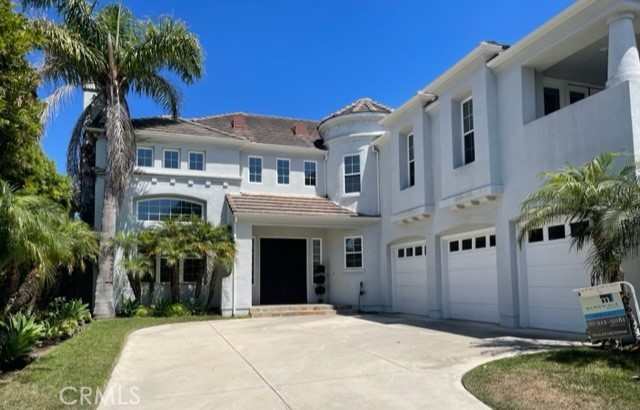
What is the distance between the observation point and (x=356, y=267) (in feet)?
64.8

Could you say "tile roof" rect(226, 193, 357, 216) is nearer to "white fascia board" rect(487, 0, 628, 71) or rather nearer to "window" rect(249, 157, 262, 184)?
"window" rect(249, 157, 262, 184)

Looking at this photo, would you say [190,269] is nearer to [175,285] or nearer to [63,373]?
[175,285]

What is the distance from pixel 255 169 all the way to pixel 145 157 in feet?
14.5

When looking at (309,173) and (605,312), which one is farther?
(309,173)

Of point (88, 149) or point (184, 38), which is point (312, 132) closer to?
point (184, 38)

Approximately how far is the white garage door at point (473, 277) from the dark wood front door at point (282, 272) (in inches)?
286

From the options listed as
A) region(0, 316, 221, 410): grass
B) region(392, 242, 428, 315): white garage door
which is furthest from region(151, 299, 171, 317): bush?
region(392, 242, 428, 315): white garage door

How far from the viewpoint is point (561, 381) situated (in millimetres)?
6461

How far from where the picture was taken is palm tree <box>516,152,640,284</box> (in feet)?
24.8

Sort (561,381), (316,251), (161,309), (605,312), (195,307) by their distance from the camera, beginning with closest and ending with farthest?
(561,381)
(605,312)
(161,309)
(195,307)
(316,251)

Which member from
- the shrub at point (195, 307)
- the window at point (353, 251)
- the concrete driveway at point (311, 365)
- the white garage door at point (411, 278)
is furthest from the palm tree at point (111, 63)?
the white garage door at point (411, 278)

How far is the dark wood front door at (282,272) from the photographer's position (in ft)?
66.8

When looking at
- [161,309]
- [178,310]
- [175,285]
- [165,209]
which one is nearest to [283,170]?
[165,209]

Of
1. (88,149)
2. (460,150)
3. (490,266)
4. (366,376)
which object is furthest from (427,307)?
(88,149)
